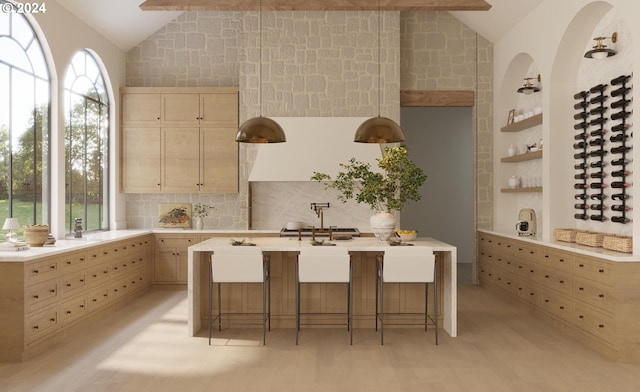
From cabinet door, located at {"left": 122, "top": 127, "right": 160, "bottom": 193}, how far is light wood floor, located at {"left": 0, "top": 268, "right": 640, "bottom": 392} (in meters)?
2.96

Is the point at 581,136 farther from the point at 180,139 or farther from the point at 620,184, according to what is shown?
the point at 180,139

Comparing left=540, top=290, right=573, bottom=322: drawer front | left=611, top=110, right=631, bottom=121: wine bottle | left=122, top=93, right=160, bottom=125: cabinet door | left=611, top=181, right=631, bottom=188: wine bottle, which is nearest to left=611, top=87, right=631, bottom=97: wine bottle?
left=611, top=110, right=631, bottom=121: wine bottle

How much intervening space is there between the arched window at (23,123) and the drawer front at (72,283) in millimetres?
921

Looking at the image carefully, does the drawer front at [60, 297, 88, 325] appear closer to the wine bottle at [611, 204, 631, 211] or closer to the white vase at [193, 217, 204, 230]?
the white vase at [193, 217, 204, 230]

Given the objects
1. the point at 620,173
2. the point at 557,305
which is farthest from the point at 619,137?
the point at 557,305

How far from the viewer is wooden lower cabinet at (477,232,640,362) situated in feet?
15.4

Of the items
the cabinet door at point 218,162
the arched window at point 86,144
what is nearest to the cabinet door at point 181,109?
the cabinet door at point 218,162

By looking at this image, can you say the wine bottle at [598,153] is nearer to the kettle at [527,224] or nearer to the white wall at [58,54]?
the kettle at [527,224]

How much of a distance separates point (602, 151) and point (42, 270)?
17.9ft

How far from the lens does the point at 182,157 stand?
28.0 ft

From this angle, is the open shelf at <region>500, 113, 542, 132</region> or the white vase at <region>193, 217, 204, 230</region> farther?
the white vase at <region>193, 217, 204, 230</region>

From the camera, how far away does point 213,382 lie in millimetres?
4117

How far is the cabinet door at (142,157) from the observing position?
28.1 ft

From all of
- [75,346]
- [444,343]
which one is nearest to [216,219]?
[75,346]
